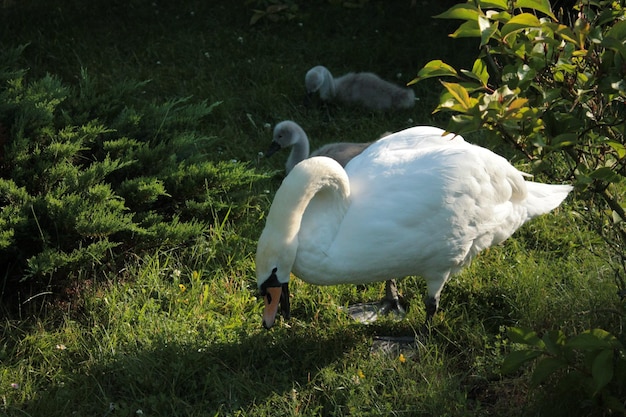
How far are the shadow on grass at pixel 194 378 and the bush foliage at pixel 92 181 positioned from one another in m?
0.62

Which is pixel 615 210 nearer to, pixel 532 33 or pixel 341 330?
pixel 532 33

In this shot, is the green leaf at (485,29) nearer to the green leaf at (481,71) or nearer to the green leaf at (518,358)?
the green leaf at (481,71)

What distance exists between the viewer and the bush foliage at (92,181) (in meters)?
4.25

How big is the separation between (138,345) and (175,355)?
0.80 ft

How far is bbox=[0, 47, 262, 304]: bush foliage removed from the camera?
4250mm

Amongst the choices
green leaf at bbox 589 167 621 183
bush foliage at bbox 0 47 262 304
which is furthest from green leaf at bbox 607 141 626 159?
bush foliage at bbox 0 47 262 304

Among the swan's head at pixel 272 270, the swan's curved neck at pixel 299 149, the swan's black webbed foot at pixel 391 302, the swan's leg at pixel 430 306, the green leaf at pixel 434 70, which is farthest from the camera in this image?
Answer: the swan's curved neck at pixel 299 149

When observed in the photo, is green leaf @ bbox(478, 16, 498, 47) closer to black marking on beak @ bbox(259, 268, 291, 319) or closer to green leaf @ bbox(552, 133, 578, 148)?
green leaf @ bbox(552, 133, 578, 148)

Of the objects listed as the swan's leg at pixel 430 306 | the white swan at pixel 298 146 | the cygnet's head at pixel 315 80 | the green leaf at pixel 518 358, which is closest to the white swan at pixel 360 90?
the cygnet's head at pixel 315 80

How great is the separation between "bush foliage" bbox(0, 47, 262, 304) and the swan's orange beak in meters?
0.97

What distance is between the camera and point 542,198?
4336mm

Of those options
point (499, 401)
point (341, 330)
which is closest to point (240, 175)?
point (341, 330)

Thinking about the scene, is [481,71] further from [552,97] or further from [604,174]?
[604,174]

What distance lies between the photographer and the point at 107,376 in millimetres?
3887
